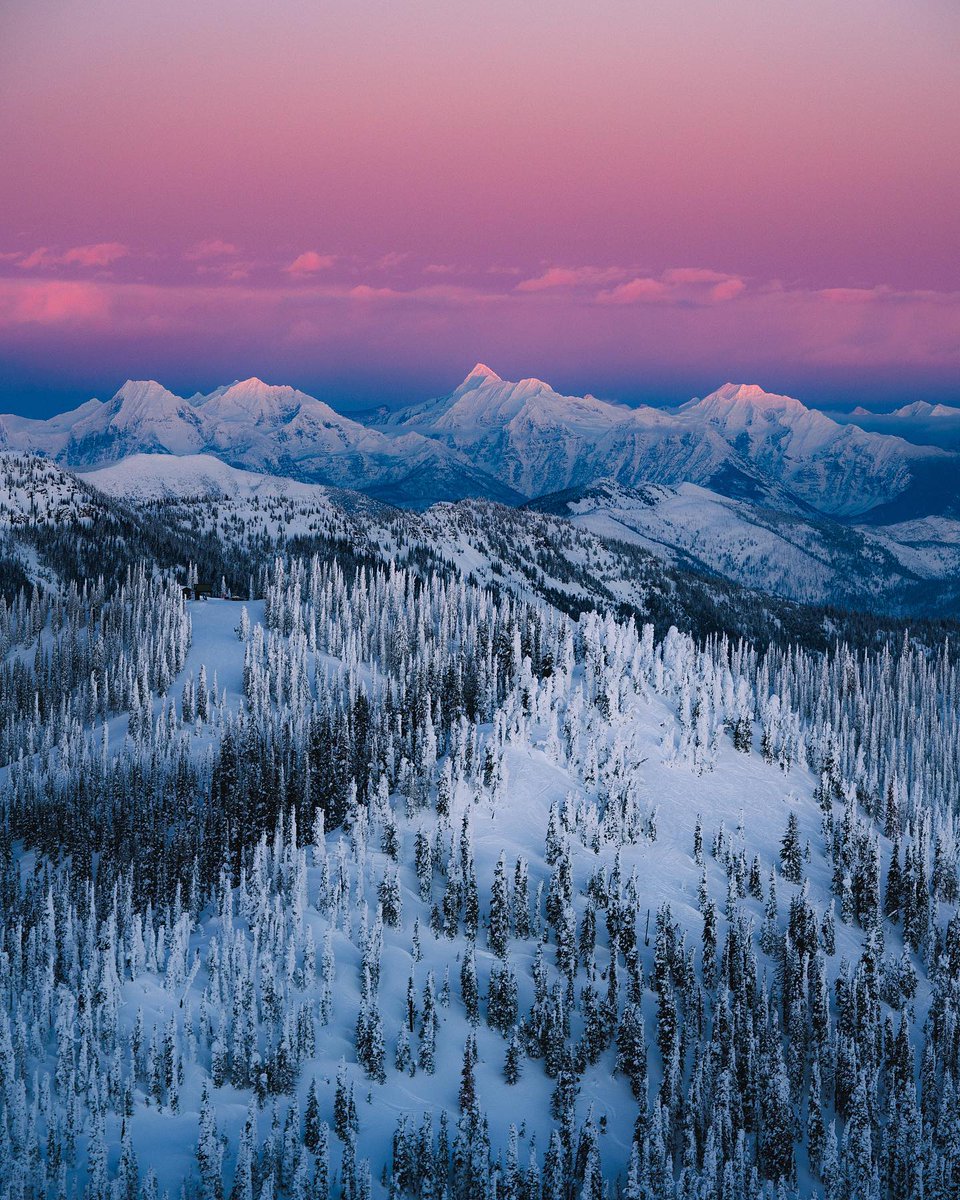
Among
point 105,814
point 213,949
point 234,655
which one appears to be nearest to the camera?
point 213,949

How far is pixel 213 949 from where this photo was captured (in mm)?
70938

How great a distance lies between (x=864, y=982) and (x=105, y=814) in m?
102

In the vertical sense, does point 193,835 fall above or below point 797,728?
below

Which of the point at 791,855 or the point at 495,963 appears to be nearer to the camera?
the point at 495,963

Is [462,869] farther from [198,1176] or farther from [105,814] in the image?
[105,814]

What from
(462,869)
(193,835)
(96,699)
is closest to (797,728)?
(462,869)

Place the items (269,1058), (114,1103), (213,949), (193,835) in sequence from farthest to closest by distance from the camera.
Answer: (193,835), (213,949), (269,1058), (114,1103)

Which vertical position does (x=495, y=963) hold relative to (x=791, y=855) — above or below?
above

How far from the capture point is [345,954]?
7544 centimetres

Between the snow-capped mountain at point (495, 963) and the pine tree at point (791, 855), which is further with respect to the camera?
the pine tree at point (791, 855)

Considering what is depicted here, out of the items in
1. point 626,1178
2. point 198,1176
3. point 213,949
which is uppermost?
point 213,949

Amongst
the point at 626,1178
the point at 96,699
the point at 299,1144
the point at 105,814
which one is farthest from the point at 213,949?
the point at 96,699

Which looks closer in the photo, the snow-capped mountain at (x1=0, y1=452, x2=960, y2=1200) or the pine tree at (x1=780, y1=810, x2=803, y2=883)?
the snow-capped mountain at (x1=0, y1=452, x2=960, y2=1200)

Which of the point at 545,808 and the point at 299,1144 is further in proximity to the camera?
the point at 545,808
